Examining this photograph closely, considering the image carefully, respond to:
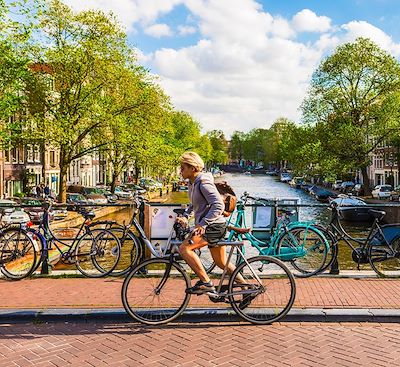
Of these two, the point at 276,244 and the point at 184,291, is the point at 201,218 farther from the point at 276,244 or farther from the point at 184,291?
the point at 276,244

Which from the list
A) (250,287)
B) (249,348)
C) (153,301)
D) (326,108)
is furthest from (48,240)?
(326,108)

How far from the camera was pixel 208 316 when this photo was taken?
628 centimetres

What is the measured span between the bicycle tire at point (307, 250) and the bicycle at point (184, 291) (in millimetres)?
2010

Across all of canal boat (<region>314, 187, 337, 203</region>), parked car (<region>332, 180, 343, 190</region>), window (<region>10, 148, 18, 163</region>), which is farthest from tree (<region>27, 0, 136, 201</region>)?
parked car (<region>332, 180, 343, 190</region>)

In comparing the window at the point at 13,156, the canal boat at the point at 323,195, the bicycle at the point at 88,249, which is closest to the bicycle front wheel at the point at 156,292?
the bicycle at the point at 88,249

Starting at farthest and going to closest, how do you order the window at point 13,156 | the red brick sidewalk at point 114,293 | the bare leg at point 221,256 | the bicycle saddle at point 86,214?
the window at point 13,156, the bicycle saddle at point 86,214, the red brick sidewalk at point 114,293, the bare leg at point 221,256

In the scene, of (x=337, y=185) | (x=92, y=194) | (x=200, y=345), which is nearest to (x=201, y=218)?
(x=200, y=345)

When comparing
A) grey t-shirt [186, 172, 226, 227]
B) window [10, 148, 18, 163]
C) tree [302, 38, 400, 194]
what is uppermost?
tree [302, 38, 400, 194]

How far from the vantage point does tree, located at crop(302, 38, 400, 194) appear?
143ft

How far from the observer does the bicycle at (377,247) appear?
8.35 metres

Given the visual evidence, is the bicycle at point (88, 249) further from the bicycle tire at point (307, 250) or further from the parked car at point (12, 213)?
the bicycle tire at point (307, 250)

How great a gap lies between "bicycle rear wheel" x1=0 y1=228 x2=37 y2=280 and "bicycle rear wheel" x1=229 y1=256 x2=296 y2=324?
3564mm

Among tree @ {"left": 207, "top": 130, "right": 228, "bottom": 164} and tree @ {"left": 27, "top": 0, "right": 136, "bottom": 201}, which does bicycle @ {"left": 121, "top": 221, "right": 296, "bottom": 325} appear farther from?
tree @ {"left": 207, "top": 130, "right": 228, "bottom": 164}

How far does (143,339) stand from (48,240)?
349cm
